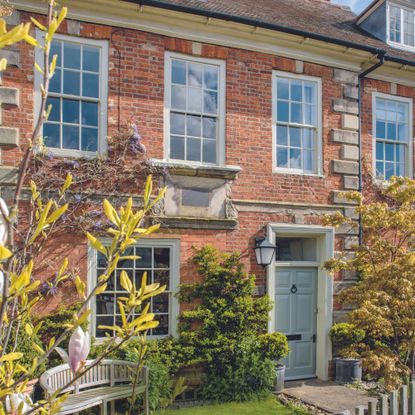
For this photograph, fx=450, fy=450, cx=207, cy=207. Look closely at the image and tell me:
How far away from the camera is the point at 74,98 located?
7.68 metres

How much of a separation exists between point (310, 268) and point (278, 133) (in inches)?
116

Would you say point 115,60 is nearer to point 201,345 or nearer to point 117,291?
point 117,291

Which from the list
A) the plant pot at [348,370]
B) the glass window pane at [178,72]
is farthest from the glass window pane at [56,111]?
the plant pot at [348,370]

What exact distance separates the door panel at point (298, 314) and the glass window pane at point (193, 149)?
288 cm

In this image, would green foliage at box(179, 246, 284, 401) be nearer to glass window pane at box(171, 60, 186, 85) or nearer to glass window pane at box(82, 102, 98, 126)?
glass window pane at box(82, 102, 98, 126)

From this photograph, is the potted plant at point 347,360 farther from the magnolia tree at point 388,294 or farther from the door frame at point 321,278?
the magnolia tree at point 388,294

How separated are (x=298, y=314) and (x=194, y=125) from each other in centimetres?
444

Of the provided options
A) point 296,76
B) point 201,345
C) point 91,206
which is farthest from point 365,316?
point 296,76

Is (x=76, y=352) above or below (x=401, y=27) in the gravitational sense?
below

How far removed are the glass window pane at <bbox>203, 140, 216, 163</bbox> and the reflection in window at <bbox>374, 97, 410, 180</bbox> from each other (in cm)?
398

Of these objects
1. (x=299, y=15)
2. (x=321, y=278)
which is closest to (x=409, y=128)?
(x=299, y=15)

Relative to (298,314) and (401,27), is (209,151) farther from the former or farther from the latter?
(401,27)

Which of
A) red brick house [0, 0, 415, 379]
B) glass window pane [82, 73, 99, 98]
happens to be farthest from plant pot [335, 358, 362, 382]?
glass window pane [82, 73, 99, 98]

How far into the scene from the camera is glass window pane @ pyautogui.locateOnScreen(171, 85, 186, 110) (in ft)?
27.6
